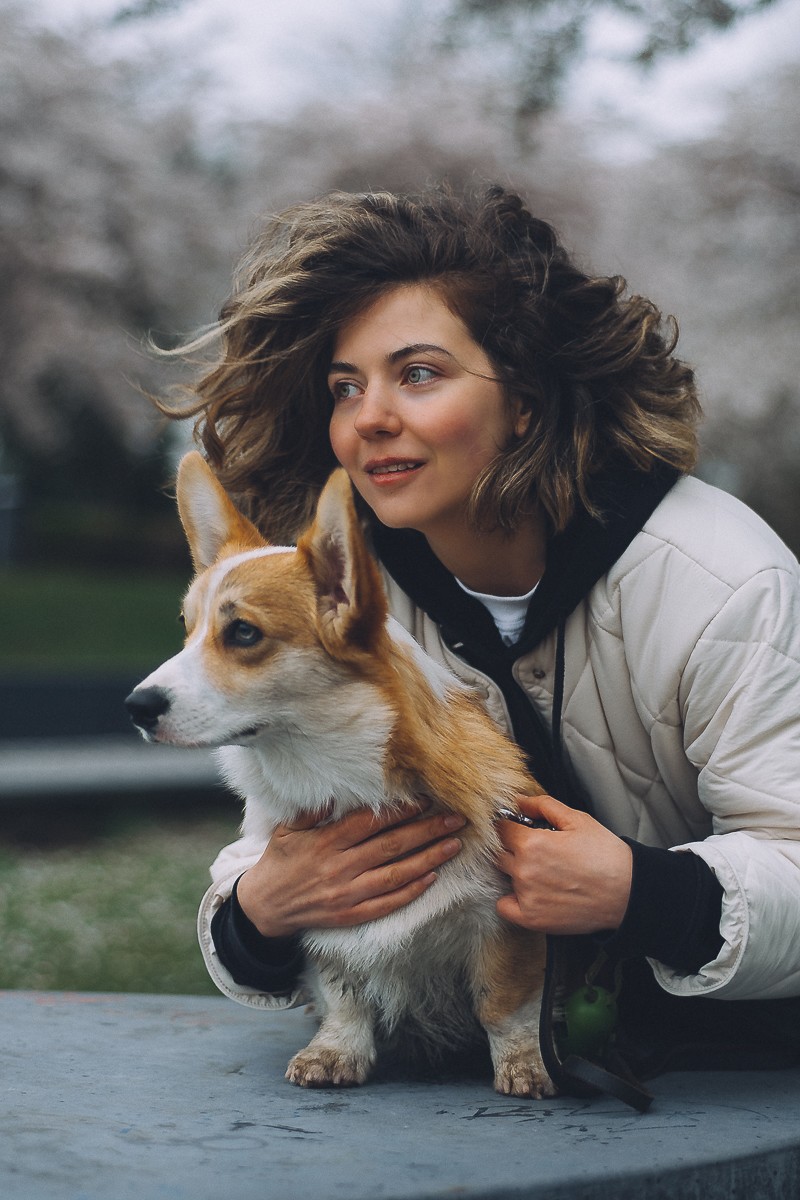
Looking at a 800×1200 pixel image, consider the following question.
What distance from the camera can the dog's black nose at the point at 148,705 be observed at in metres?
1.88

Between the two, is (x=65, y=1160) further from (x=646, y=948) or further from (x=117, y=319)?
(x=117, y=319)

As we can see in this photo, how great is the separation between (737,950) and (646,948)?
0.45 ft

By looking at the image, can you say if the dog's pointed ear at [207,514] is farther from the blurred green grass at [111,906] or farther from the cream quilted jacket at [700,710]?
the blurred green grass at [111,906]

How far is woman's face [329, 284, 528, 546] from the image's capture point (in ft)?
7.37

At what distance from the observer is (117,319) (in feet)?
50.6

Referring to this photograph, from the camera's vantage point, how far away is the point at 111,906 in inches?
208

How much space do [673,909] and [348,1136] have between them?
0.59m

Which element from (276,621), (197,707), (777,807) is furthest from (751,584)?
(197,707)

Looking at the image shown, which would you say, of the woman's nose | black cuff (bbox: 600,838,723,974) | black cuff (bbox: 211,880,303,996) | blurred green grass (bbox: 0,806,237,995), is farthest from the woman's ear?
blurred green grass (bbox: 0,806,237,995)

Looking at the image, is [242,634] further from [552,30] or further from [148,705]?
[552,30]

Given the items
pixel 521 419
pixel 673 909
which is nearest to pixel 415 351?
pixel 521 419

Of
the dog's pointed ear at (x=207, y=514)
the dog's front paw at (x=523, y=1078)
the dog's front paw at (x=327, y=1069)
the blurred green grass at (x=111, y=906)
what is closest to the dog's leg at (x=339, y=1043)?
the dog's front paw at (x=327, y=1069)

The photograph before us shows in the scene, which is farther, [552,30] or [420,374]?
[552,30]

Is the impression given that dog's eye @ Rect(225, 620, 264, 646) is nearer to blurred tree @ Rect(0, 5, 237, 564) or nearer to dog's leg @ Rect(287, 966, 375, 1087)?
dog's leg @ Rect(287, 966, 375, 1087)
